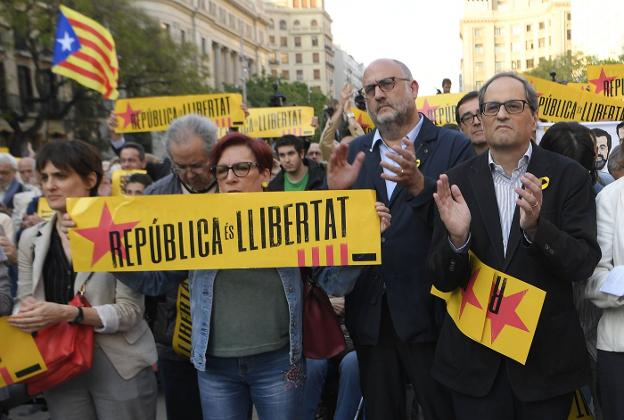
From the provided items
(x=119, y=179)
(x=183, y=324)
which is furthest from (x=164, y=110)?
(x=183, y=324)

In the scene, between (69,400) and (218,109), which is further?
(218,109)

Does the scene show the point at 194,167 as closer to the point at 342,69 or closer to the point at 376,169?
the point at 376,169

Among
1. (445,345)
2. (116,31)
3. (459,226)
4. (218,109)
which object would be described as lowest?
(445,345)

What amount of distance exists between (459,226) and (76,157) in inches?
71.0

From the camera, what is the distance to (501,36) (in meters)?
110

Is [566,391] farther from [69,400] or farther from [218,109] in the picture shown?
[218,109]

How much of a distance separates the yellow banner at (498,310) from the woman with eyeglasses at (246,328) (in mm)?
491

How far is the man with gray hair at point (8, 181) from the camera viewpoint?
20.6 feet

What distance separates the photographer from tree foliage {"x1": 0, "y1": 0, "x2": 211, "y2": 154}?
23.3 metres

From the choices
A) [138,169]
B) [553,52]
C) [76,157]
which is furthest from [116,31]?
[553,52]

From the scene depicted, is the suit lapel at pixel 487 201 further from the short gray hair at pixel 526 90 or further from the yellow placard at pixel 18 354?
the yellow placard at pixel 18 354

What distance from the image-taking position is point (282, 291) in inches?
109

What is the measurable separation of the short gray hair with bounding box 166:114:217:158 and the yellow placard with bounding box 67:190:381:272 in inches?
26.1

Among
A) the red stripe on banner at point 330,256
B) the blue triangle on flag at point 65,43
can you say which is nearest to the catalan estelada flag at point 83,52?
the blue triangle on flag at point 65,43
